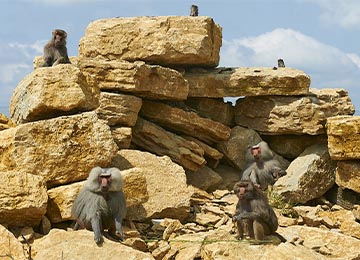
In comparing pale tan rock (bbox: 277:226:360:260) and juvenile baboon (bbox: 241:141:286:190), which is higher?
juvenile baboon (bbox: 241:141:286:190)

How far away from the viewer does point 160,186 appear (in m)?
11.4

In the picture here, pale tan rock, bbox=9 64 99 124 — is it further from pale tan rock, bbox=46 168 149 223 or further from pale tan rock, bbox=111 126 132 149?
pale tan rock, bbox=46 168 149 223

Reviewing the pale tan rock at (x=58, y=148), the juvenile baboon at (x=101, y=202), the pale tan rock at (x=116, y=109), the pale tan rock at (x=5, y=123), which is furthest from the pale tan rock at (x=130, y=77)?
the juvenile baboon at (x=101, y=202)

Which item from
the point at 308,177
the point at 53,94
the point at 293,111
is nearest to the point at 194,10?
the point at 293,111

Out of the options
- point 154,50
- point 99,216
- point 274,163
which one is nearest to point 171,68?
point 154,50

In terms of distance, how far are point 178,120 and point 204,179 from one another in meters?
1.53

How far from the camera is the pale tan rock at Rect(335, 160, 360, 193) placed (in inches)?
506

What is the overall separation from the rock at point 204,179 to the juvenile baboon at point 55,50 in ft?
13.0

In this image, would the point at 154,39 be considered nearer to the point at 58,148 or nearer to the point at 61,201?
the point at 58,148

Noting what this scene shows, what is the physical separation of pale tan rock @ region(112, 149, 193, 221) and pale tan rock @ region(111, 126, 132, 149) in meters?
0.29

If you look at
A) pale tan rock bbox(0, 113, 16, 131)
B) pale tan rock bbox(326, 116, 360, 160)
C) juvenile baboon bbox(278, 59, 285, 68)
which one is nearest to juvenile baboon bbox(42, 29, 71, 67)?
pale tan rock bbox(0, 113, 16, 131)

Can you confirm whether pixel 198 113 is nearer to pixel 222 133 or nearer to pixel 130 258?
pixel 222 133

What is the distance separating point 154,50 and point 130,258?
20.9 feet

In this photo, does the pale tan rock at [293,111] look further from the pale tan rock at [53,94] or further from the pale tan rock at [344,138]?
the pale tan rock at [53,94]
